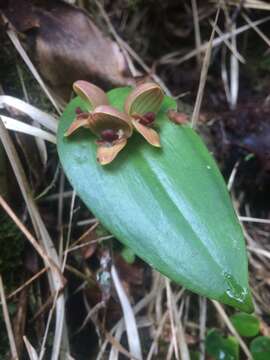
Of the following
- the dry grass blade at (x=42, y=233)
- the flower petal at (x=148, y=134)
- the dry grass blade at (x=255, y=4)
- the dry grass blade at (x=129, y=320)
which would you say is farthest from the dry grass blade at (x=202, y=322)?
the dry grass blade at (x=255, y=4)

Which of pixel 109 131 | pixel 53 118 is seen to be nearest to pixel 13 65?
pixel 53 118

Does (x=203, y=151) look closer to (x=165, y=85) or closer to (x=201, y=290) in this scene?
(x=201, y=290)

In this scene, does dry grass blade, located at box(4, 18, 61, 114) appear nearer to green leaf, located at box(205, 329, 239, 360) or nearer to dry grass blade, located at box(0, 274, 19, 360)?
dry grass blade, located at box(0, 274, 19, 360)

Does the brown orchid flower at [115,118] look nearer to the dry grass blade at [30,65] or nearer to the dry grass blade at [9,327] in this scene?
the dry grass blade at [30,65]

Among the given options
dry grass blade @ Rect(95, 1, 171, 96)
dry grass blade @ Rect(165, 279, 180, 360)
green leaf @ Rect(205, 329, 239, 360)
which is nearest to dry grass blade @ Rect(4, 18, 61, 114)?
dry grass blade @ Rect(95, 1, 171, 96)

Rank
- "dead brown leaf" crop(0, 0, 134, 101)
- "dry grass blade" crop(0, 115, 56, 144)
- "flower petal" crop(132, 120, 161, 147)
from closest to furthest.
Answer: "flower petal" crop(132, 120, 161, 147) < "dry grass blade" crop(0, 115, 56, 144) < "dead brown leaf" crop(0, 0, 134, 101)

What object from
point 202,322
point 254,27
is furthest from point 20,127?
point 254,27
